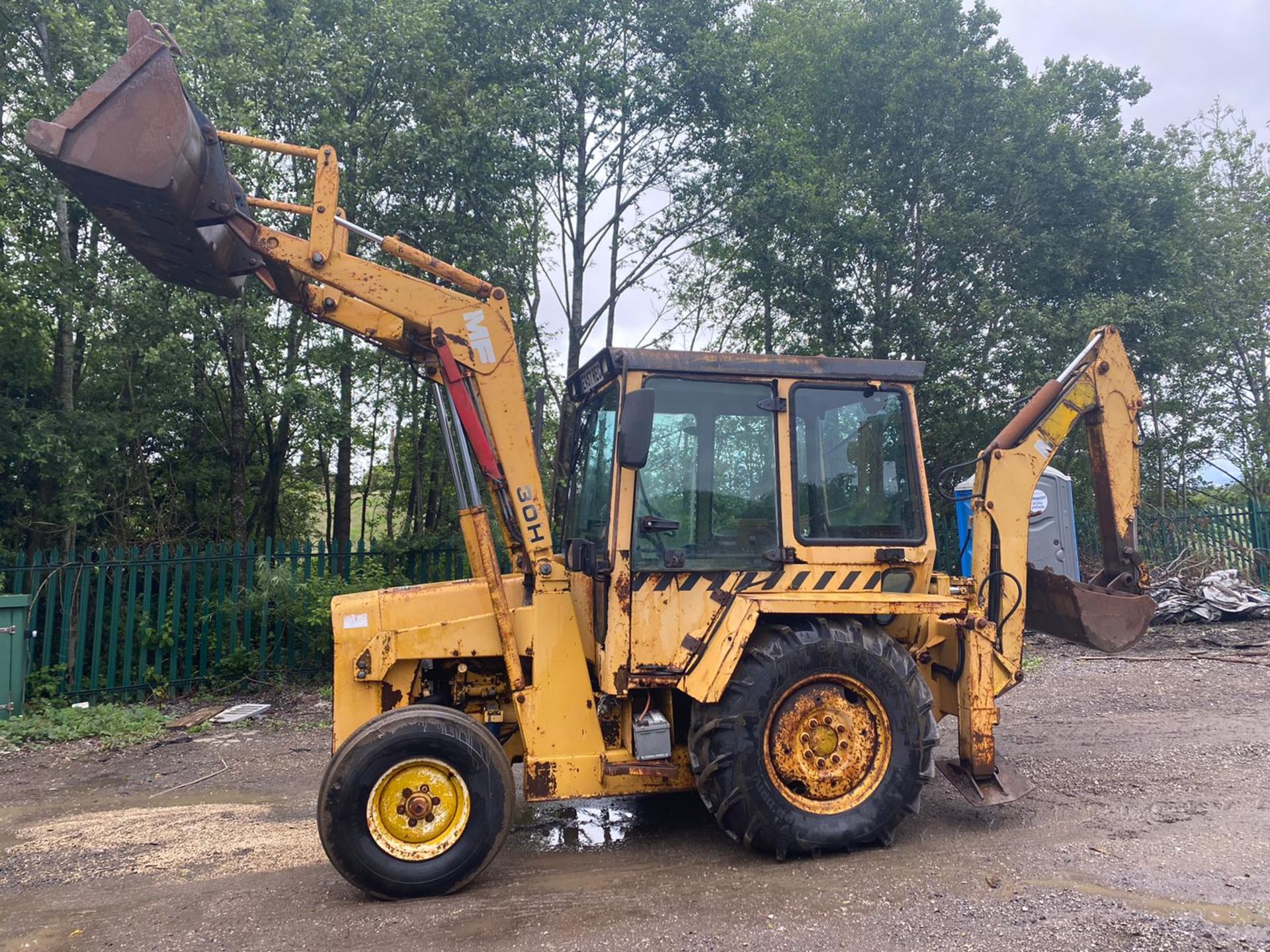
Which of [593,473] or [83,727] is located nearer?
[593,473]

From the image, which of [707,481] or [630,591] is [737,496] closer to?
[707,481]

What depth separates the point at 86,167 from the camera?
371 cm

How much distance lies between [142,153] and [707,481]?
298 cm

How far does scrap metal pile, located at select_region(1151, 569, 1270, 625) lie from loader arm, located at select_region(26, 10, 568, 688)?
9.48 meters

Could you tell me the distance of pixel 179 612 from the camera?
9.14 metres

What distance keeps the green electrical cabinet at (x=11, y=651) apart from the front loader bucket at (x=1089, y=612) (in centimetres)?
848

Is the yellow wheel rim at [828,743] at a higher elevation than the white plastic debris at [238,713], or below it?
higher

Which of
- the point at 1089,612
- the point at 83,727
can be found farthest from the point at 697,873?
the point at 83,727

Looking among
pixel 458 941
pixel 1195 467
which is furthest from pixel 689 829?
pixel 1195 467

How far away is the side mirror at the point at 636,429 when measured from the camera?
4.00 m

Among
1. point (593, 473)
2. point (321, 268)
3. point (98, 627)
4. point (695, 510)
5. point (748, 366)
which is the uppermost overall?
point (321, 268)

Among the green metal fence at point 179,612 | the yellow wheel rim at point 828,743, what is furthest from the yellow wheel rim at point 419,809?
the green metal fence at point 179,612

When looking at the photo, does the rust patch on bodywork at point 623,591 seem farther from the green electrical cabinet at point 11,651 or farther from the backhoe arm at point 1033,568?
the green electrical cabinet at point 11,651

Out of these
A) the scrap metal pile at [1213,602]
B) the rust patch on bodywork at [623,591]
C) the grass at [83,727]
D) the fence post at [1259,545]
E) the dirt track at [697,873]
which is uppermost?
the fence post at [1259,545]
